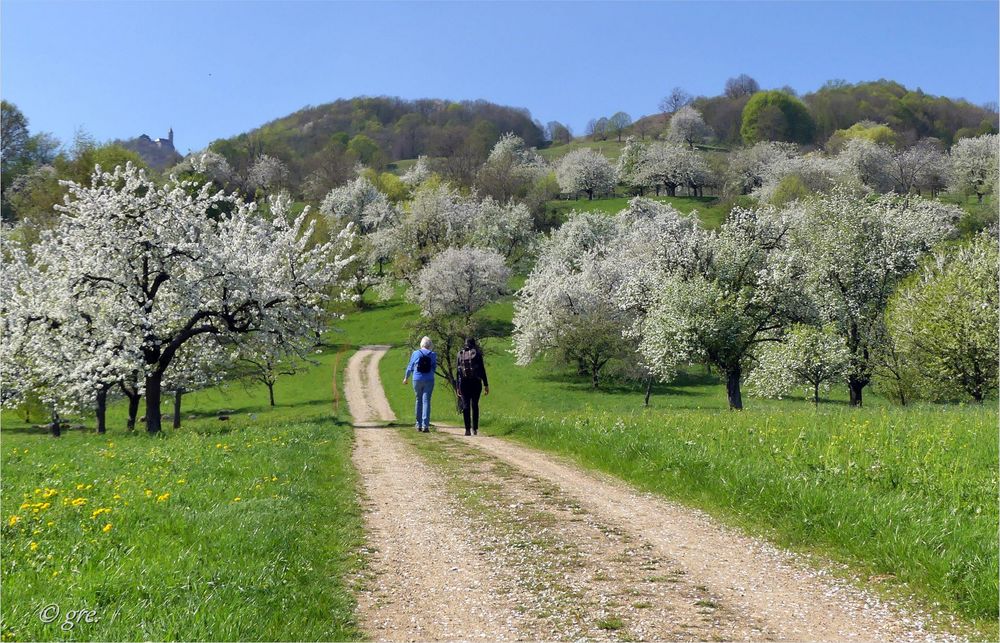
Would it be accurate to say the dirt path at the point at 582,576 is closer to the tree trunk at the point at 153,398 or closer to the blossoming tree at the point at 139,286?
the blossoming tree at the point at 139,286

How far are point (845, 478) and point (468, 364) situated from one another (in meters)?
11.9

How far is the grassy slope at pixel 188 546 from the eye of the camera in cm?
531

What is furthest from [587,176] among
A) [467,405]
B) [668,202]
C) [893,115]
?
[467,405]

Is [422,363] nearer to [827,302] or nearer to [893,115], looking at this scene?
[827,302]

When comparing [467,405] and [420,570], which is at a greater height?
[467,405]

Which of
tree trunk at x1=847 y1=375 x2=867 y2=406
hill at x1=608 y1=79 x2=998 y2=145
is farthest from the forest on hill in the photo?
tree trunk at x1=847 y1=375 x2=867 y2=406

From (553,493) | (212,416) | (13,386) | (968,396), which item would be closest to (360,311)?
(212,416)

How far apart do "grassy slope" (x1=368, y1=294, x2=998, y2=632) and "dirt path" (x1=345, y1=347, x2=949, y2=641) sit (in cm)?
55

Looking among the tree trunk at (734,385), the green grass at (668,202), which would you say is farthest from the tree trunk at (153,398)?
the green grass at (668,202)

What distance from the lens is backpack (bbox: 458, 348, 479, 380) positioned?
19.6m

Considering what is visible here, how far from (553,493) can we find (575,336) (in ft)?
158

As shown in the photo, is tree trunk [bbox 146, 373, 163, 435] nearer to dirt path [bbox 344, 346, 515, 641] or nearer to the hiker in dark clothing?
the hiker in dark clothing

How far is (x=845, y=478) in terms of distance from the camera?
9039 mm

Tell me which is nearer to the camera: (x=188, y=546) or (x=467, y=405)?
(x=188, y=546)
